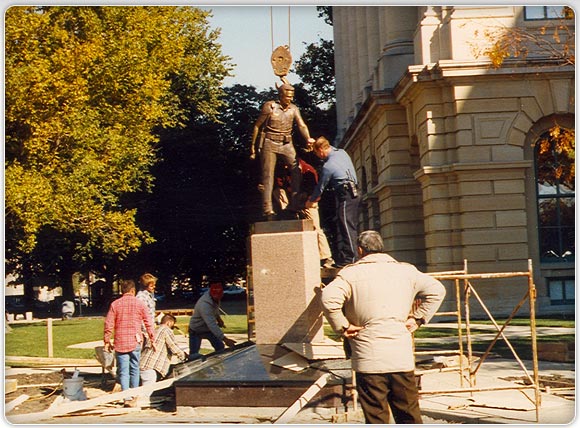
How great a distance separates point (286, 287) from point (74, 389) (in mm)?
3280

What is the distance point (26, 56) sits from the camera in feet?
79.6

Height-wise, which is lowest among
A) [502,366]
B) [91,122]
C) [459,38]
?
[502,366]

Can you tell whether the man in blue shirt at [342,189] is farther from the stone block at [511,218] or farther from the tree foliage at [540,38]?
the stone block at [511,218]

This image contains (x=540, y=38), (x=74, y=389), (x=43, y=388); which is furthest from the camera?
(x=540, y=38)

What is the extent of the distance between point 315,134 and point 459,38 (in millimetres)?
20100

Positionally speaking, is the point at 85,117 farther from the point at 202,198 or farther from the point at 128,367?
the point at 128,367

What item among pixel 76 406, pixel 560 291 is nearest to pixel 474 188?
pixel 560 291

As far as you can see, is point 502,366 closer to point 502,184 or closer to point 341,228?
point 341,228

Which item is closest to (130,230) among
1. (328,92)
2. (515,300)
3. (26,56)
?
(26,56)

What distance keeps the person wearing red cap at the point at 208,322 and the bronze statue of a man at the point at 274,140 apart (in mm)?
2125

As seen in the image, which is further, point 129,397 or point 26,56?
point 26,56

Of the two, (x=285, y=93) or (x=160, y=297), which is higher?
(x=285, y=93)

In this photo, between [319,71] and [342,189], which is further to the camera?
[319,71]

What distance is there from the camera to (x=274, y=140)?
15984 mm
